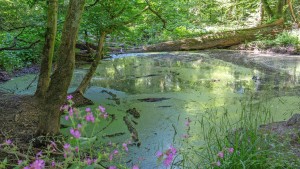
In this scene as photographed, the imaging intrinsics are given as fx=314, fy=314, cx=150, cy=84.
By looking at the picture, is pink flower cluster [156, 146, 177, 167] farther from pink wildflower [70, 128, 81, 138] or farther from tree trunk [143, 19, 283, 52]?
tree trunk [143, 19, 283, 52]

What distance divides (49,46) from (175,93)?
227 centimetres

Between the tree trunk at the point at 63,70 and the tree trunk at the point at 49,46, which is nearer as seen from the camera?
the tree trunk at the point at 63,70

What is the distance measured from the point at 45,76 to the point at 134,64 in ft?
16.4

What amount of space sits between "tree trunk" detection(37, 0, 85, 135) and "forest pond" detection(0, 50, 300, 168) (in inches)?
25.1

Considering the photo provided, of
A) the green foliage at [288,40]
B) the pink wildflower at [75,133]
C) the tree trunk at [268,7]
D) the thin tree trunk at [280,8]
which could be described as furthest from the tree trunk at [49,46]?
the tree trunk at [268,7]

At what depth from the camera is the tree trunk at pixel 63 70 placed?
2.85 metres

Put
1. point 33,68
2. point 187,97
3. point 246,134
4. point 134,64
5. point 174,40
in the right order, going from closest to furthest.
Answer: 1. point 246,134
2. point 187,97
3. point 33,68
4. point 134,64
5. point 174,40

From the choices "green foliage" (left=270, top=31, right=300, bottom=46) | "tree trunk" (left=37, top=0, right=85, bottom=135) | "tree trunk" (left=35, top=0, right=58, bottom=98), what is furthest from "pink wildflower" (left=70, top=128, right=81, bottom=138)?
"green foliage" (left=270, top=31, right=300, bottom=46)

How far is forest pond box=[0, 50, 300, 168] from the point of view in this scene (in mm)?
3411

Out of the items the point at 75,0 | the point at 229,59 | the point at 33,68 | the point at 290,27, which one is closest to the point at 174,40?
the point at 229,59

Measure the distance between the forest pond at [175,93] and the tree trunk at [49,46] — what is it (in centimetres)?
74

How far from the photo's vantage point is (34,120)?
3.67 metres

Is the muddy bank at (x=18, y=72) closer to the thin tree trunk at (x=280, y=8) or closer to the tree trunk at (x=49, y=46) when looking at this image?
the tree trunk at (x=49, y=46)

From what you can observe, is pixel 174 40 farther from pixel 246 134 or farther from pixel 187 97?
pixel 246 134
